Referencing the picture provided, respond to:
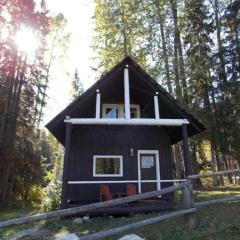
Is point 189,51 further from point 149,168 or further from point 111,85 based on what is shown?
point 149,168

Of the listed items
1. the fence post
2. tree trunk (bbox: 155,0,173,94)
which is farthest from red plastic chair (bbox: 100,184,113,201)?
tree trunk (bbox: 155,0,173,94)

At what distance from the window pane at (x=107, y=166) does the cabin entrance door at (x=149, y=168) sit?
3.34ft

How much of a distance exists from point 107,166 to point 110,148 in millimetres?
775

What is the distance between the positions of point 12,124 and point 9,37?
538 centimetres

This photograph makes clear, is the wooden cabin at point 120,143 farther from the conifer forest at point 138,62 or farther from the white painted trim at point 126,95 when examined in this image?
the conifer forest at point 138,62

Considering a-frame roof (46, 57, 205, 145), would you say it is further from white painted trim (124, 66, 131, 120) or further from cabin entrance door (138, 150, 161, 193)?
cabin entrance door (138, 150, 161, 193)

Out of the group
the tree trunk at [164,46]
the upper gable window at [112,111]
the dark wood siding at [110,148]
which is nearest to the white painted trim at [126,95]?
the dark wood siding at [110,148]

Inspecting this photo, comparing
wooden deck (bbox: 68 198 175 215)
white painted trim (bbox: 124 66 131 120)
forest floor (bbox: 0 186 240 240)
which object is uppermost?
white painted trim (bbox: 124 66 131 120)

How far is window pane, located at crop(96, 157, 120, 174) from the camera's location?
13.9 m

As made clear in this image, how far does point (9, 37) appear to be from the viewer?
2030 centimetres

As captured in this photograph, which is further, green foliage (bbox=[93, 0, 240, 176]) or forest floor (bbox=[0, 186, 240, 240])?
green foliage (bbox=[93, 0, 240, 176])

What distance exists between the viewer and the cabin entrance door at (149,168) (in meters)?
14.3

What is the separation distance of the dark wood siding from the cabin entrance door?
0.18 meters

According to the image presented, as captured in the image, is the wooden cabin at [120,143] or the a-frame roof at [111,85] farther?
the wooden cabin at [120,143]
